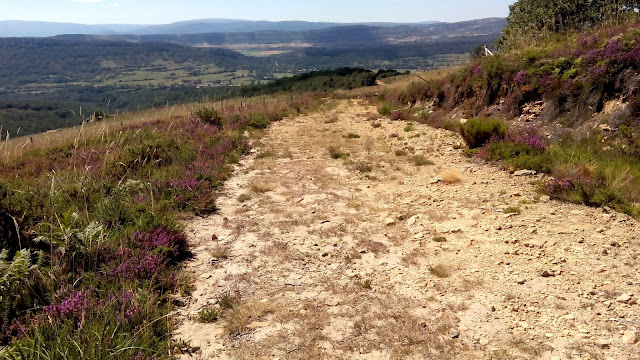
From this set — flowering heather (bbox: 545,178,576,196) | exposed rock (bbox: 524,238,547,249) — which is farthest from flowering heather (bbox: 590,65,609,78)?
exposed rock (bbox: 524,238,547,249)

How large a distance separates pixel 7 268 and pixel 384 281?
4.84 m

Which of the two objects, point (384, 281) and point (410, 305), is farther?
point (384, 281)

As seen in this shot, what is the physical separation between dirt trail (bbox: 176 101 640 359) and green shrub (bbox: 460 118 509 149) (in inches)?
63.1

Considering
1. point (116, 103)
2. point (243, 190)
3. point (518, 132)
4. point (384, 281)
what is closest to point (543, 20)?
point (518, 132)

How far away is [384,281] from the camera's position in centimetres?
540

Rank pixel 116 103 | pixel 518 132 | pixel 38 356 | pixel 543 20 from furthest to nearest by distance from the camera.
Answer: pixel 116 103 → pixel 543 20 → pixel 518 132 → pixel 38 356

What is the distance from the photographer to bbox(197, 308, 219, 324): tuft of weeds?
4535 mm

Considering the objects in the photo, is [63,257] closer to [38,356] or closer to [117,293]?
[117,293]

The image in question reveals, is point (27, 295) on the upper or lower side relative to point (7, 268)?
lower

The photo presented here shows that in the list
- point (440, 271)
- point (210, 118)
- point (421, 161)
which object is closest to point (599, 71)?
point (421, 161)

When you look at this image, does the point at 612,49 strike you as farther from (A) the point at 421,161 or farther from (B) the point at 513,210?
(B) the point at 513,210

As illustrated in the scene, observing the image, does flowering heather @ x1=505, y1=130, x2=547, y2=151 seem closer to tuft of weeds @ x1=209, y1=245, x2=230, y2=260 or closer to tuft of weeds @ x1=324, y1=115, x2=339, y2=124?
tuft of weeds @ x1=209, y1=245, x2=230, y2=260

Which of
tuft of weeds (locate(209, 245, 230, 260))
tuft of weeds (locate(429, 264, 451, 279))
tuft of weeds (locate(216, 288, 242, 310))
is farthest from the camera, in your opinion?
tuft of weeds (locate(209, 245, 230, 260))

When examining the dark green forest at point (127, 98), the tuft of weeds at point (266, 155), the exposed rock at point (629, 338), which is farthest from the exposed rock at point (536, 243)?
the dark green forest at point (127, 98)
